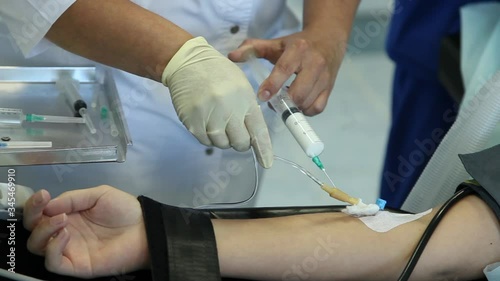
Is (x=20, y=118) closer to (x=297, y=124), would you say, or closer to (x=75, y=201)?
(x=75, y=201)

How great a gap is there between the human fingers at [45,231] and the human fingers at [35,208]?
19mm

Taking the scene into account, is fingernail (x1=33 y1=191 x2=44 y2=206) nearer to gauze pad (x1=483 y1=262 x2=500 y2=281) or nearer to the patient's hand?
the patient's hand

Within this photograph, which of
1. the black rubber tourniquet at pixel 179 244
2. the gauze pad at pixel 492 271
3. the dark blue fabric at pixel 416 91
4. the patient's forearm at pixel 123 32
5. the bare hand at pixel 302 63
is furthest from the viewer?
the dark blue fabric at pixel 416 91

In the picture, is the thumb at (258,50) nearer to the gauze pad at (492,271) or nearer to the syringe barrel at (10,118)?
the syringe barrel at (10,118)

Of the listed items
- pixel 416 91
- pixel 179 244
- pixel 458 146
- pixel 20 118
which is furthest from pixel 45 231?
pixel 416 91

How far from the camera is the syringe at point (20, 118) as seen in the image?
1.20 meters

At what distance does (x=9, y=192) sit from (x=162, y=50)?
34 cm

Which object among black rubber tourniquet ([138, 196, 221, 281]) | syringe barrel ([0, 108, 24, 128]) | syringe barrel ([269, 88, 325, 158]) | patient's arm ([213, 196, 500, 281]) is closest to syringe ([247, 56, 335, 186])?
syringe barrel ([269, 88, 325, 158])

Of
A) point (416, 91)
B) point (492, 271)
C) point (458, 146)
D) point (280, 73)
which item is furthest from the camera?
point (416, 91)

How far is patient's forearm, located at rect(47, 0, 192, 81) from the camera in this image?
117 centimetres

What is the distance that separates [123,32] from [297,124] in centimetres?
33

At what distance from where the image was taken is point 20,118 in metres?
1.21

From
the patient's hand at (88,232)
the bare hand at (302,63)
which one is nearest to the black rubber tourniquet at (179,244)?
the patient's hand at (88,232)

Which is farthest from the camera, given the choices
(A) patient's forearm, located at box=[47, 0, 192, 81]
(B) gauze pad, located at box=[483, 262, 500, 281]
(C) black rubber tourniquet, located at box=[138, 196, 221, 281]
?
(A) patient's forearm, located at box=[47, 0, 192, 81]
